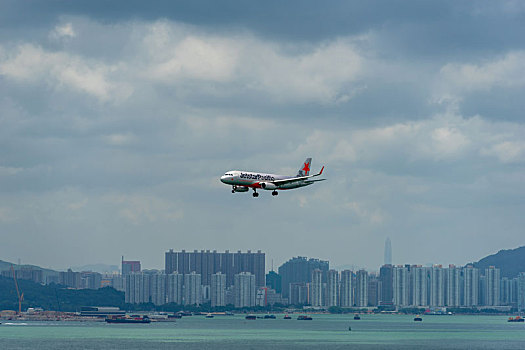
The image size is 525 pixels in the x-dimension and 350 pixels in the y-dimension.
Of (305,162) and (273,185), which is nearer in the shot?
(273,185)

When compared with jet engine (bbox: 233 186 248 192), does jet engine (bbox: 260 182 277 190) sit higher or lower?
higher

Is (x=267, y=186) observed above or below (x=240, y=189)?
above

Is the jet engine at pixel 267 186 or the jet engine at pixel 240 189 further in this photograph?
the jet engine at pixel 267 186

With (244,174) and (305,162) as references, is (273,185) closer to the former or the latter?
(244,174)

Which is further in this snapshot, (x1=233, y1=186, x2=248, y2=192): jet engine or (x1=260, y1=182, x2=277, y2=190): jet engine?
(x1=260, y1=182, x2=277, y2=190): jet engine

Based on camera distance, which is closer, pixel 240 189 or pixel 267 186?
pixel 240 189

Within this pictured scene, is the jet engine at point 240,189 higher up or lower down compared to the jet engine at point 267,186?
lower down

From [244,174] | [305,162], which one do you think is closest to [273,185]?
[244,174]

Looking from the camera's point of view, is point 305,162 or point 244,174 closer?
point 244,174
